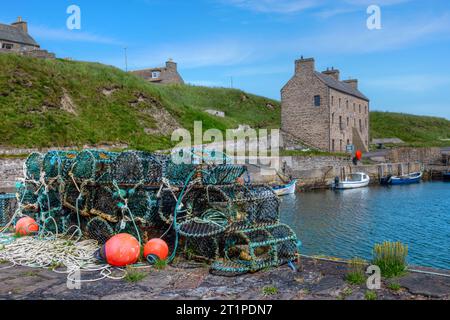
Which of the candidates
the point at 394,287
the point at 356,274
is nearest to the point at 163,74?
the point at 356,274

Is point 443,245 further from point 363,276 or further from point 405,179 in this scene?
point 405,179

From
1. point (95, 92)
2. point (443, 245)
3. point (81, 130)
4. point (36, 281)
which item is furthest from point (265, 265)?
point (95, 92)

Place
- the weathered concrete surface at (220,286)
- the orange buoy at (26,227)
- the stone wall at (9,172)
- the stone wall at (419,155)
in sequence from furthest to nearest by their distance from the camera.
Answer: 1. the stone wall at (419,155)
2. the stone wall at (9,172)
3. the orange buoy at (26,227)
4. the weathered concrete surface at (220,286)

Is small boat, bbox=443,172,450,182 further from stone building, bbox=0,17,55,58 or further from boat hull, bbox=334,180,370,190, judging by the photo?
stone building, bbox=0,17,55,58

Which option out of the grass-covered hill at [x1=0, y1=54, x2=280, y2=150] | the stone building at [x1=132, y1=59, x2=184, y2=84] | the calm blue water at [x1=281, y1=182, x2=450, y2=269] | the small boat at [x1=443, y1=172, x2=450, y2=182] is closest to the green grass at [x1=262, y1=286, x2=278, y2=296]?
the calm blue water at [x1=281, y1=182, x2=450, y2=269]

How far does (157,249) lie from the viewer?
21.2 feet

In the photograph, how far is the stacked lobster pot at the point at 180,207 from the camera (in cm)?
632

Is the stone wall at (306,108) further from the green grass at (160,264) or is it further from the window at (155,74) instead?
the green grass at (160,264)

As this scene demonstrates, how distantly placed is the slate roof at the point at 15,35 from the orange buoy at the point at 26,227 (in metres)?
41.6

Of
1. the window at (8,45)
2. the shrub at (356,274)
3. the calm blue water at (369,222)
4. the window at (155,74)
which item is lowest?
the calm blue water at (369,222)

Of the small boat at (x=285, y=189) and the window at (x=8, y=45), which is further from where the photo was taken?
→ the window at (x=8, y=45)

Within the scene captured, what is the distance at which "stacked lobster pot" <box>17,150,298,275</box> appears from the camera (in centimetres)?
632

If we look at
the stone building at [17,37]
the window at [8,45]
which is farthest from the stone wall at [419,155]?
the window at [8,45]
